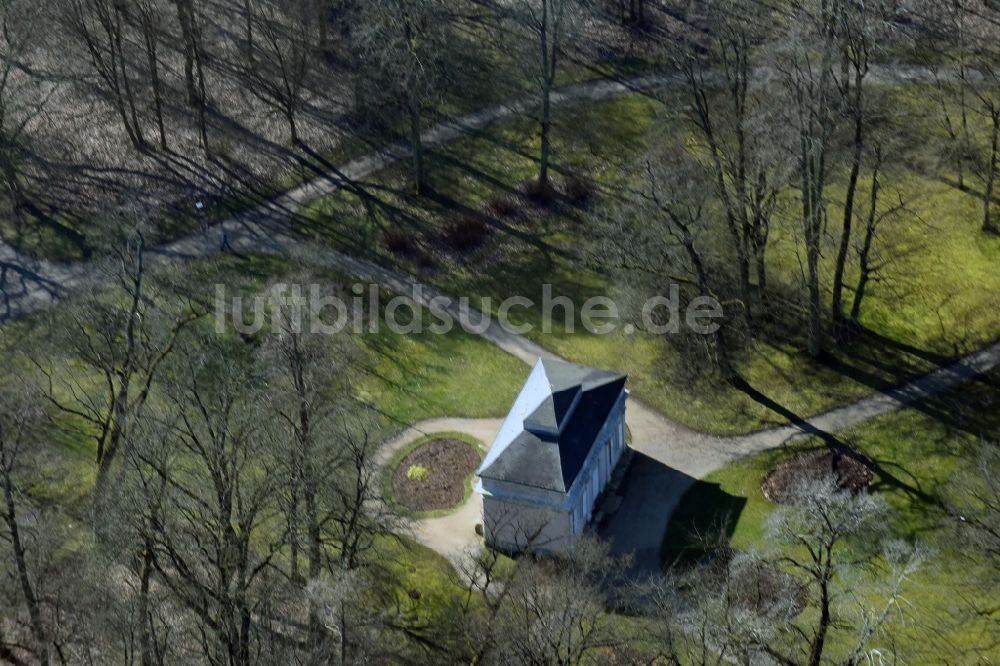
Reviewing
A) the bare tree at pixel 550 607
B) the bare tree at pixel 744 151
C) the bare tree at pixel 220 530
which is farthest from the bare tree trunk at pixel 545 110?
the bare tree at pixel 550 607

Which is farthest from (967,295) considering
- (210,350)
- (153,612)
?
(153,612)

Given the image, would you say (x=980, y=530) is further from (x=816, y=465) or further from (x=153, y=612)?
(x=153, y=612)

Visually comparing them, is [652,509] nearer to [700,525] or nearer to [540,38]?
[700,525]

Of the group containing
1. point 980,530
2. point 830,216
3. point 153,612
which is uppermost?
point 830,216

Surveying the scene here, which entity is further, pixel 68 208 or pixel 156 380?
pixel 68 208

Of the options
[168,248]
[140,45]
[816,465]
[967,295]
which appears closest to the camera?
[816,465]

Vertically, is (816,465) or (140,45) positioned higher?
(140,45)

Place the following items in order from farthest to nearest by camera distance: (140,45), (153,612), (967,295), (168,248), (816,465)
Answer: (140,45) < (168,248) < (967,295) < (816,465) < (153,612)
